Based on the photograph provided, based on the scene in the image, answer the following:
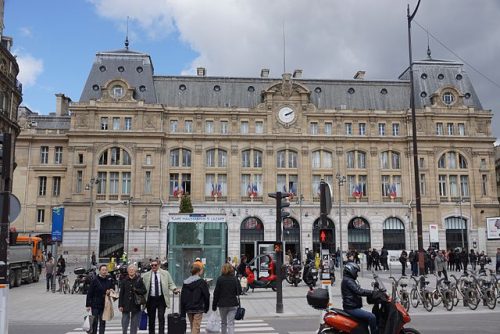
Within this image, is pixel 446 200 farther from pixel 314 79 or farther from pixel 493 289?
pixel 493 289

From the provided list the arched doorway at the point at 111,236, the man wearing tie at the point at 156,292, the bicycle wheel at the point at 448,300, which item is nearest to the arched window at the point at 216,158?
the arched doorway at the point at 111,236

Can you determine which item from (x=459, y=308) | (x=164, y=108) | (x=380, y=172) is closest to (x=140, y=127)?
(x=164, y=108)

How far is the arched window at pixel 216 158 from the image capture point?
196 ft

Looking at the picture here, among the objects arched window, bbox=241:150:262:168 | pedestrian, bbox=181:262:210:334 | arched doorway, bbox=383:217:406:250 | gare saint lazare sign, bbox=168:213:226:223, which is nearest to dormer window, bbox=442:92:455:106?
arched doorway, bbox=383:217:406:250

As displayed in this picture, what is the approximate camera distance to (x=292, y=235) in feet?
193

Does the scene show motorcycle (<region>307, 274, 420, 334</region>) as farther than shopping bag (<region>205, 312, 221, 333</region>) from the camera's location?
No

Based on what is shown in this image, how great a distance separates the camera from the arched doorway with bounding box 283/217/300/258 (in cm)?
5866

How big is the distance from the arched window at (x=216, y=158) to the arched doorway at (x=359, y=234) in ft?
54.5

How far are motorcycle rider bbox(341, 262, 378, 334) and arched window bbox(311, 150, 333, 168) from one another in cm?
5100

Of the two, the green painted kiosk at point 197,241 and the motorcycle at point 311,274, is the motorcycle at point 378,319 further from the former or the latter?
the green painted kiosk at point 197,241

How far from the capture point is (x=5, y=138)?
9773mm

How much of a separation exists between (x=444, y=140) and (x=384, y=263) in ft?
84.6

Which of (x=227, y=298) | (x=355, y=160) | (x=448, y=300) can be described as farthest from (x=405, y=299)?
(x=355, y=160)

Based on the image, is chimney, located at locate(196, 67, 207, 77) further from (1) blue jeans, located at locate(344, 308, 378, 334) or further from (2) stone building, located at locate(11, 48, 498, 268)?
(1) blue jeans, located at locate(344, 308, 378, 334)
